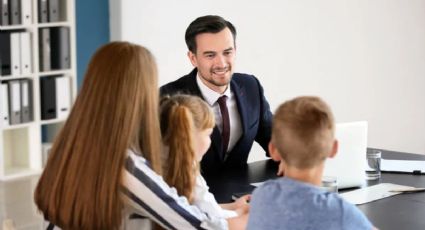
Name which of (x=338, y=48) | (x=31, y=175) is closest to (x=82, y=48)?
(x=31, y=175)

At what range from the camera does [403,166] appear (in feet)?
10.6

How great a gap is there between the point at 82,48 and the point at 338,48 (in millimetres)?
1937

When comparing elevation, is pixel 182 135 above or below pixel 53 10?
below

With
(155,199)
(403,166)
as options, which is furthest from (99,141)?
(403,166)

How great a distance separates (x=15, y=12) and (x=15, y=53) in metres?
0.25

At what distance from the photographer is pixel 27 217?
439cm

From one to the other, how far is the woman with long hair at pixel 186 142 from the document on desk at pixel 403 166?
1.09m

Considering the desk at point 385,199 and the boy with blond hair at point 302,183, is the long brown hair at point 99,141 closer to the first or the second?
the boy with blond hair at point 302,183

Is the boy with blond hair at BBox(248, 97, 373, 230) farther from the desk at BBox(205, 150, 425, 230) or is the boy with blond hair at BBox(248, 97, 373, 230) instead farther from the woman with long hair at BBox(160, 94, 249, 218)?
the desk at BBox(205, 150, 425, 230)

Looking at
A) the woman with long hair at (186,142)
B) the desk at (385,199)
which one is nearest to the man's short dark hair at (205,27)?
the desk at (385,199)

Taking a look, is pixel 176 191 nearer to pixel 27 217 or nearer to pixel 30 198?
pixel 27 217

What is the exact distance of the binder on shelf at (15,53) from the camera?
5.04 m

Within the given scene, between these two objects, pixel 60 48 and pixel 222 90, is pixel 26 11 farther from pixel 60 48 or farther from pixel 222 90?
pixel 222 90

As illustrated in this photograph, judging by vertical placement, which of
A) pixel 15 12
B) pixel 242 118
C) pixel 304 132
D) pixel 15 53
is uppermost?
pixel 15 12
